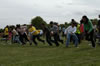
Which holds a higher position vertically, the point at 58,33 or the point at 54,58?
the point at 58,33

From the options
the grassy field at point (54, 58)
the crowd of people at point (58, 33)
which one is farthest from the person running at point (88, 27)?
the grassy field at point (54, 58)

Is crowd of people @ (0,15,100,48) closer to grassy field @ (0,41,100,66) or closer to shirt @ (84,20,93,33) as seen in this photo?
shirt @ (84,20,93,33)

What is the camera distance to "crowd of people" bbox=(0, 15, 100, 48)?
12586mm

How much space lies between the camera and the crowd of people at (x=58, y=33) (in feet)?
41.3

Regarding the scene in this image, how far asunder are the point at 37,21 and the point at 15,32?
307ft

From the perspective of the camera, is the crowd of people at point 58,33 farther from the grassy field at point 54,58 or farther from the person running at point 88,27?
the grassy field at point 54,58

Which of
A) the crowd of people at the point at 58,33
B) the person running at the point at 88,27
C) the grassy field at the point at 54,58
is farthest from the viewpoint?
the crowd of people at the point at 58,33

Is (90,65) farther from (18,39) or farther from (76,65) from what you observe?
(18,39)

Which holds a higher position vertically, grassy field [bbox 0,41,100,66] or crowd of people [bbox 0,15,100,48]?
crowd of people [bbox 0,15,100,48]

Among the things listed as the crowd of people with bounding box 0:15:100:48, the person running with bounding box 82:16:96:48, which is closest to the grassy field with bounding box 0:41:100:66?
the person running with bounding box 82:16:96:48

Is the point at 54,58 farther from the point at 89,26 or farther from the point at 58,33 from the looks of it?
the point at 58,33

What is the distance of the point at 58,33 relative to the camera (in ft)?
52.3

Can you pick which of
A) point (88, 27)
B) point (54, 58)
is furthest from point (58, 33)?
point (54, 58)

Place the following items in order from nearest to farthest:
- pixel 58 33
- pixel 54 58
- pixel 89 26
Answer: pixel 54 58 → pixel 89 26 → pixel 58 33
